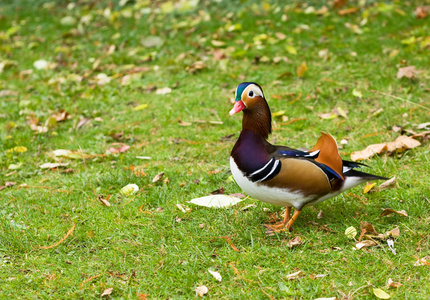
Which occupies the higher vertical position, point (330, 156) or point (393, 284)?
point (330, 156)

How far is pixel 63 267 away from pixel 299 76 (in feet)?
11.2

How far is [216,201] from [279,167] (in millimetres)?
637

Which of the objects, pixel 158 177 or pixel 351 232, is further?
pixel 158 177

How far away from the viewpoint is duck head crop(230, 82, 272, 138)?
2723mm

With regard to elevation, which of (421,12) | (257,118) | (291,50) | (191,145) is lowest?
(191,145)

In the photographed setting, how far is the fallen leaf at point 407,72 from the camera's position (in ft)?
15.5

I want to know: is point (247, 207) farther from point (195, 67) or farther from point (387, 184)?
point (195, 67)

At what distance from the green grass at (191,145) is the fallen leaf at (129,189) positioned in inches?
2.1

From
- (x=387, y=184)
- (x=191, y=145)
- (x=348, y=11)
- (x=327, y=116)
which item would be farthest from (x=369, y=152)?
(x=348, y=11)

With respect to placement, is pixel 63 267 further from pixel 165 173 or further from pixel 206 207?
pixel 165 173

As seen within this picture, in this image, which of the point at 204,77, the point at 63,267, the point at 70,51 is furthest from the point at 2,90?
the point at 63,267

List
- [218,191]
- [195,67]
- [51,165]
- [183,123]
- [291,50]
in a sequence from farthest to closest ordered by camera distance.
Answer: [291,50]
[195,67]
[183,123]
[51,165]
[218,191]

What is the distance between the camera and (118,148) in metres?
4.27

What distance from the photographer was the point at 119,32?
23.4ft
